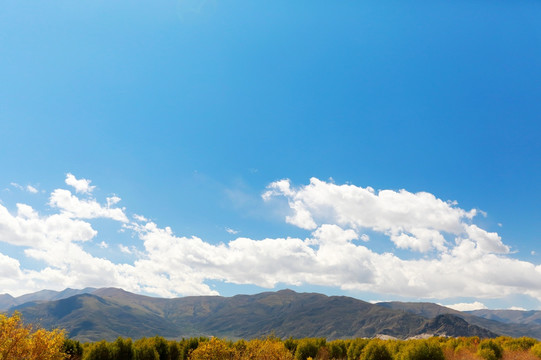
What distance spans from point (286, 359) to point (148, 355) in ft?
47.1

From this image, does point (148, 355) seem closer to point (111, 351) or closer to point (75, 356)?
point (111, 351)

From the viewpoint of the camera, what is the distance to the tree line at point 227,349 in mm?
16266

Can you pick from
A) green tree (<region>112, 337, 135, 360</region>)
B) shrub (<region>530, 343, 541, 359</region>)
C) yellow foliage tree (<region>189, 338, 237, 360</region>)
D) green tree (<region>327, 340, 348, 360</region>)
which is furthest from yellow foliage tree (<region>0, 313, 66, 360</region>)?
shrub (<region>530, 343, 541, 359</region>)

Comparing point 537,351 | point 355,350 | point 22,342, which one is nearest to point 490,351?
point 537,351

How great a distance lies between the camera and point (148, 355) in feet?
94.3

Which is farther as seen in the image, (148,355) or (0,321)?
(148,355)

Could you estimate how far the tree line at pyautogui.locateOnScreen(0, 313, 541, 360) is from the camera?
16266mm

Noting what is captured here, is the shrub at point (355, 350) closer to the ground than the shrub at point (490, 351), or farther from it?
closer to the ground

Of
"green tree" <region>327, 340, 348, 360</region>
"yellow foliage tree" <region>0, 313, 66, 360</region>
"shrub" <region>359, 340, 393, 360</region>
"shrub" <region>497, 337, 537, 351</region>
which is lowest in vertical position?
"green tree" <region>327, 340, 348, 360</region>

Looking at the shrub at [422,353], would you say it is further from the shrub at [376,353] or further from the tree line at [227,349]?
the shrub at [376,353]

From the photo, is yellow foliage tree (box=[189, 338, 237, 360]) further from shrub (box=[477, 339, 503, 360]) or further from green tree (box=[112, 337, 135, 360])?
shrub (box=[477, 339, 503, 360])

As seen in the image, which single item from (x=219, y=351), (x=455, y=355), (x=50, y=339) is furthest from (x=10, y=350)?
(x=455, y=355)

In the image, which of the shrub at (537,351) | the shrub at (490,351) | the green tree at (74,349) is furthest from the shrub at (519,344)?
the green tree at (74,349)

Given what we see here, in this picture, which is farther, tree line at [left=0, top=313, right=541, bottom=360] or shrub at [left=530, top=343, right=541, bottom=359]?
shrub at [left=530, top=343, right=541, bottom=359]
